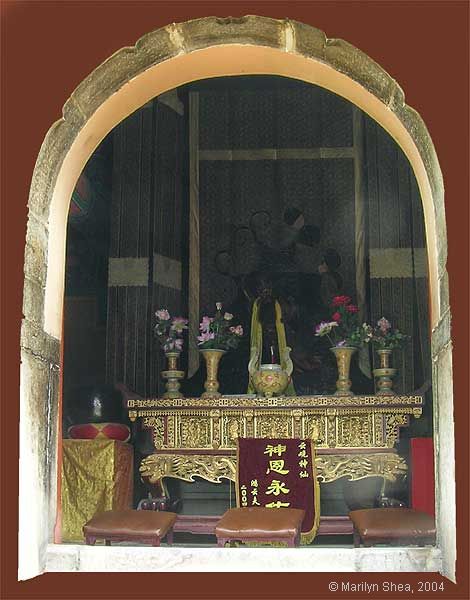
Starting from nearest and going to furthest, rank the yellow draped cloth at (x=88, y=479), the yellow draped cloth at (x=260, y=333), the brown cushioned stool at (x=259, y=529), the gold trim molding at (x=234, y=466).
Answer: the brown cushioned stool at (x=259, y=529) < the yellow draped cloth at (x=88, y=479) < the gold trim molding at (x=234, y=466) < the yellow draped cloth at (x=260, y=333)

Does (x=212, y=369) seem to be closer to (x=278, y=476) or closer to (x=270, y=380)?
(x=270, y=380)

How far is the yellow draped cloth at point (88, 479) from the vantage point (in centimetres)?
695

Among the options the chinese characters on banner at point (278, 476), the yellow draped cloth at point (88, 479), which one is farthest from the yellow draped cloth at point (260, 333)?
the yellow draped cloth at point (88, 479)

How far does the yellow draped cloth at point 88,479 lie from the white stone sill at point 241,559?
1.71m

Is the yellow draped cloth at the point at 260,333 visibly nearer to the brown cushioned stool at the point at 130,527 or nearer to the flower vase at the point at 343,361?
the flower vase at the point at 343,361

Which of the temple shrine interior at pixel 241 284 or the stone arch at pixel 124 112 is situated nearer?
the stone arch at pixel 124 112

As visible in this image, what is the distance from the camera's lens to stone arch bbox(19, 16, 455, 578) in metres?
5.11

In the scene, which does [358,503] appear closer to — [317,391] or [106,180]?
[317,391]

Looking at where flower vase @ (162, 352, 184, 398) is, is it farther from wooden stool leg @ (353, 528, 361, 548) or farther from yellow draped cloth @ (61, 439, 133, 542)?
wooden stool leg @ (353, 528, 361, 548)

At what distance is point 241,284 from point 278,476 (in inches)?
123

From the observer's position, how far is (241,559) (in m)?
5.12

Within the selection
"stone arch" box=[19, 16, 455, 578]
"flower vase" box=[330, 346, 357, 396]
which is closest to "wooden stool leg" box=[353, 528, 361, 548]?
"stone arch" box=[19, 16, 455, 578]

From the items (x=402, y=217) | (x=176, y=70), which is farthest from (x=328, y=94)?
(x=176, y=70)

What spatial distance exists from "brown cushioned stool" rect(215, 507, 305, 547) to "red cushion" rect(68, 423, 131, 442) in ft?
7.22
